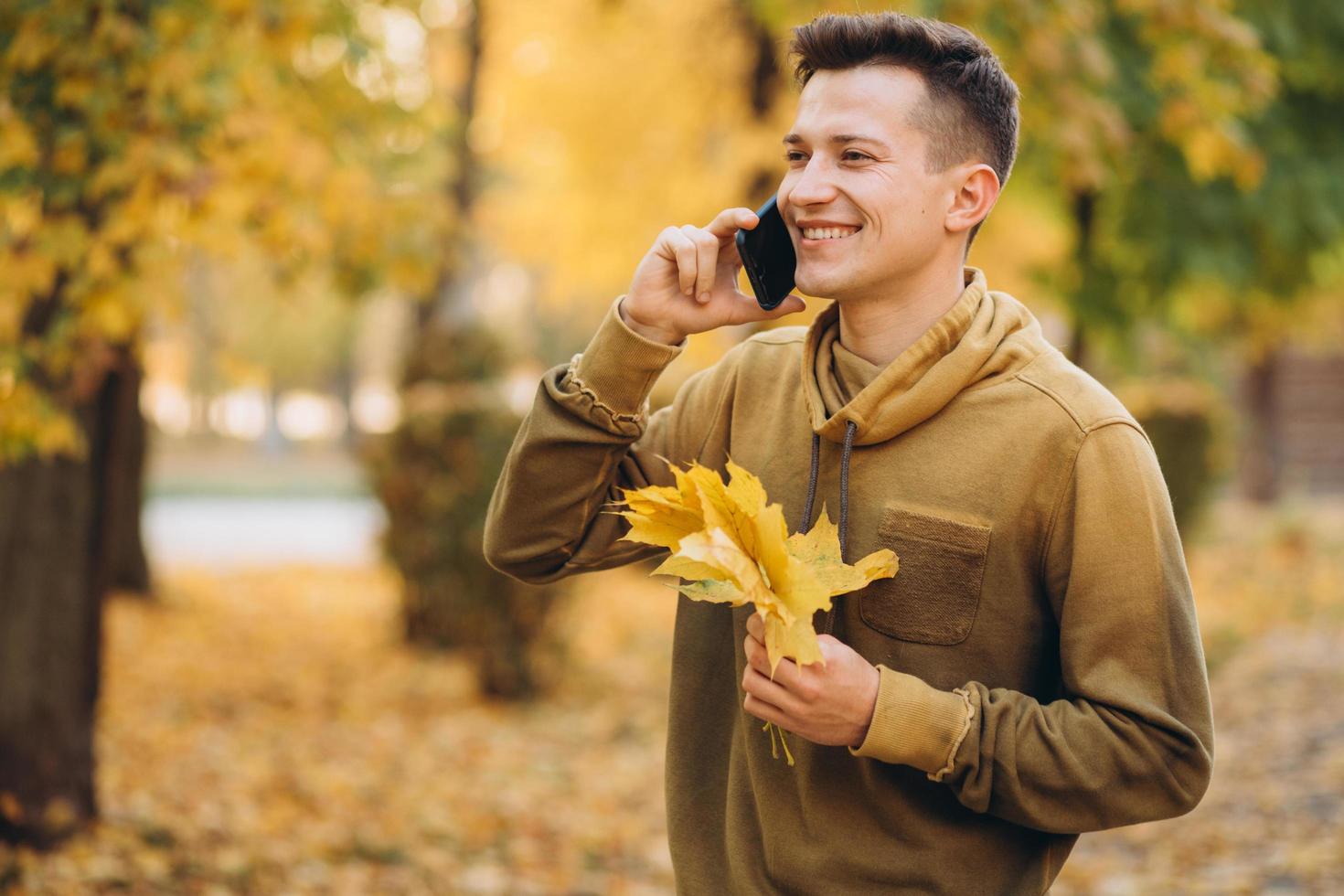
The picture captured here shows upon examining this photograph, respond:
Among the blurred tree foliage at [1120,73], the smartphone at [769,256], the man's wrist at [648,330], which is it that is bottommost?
the man's wrist at [648,330]

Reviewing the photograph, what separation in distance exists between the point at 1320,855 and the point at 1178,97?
3.11 m

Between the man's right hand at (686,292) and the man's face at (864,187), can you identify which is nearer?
the man's face at (864,187)

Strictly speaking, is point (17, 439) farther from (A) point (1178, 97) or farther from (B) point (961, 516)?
(A) point (1178, 97)

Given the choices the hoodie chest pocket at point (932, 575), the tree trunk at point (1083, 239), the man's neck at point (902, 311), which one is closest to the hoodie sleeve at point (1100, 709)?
the hoodie chest pocket at point (932, 575)

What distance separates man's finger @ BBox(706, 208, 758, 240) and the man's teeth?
10cm

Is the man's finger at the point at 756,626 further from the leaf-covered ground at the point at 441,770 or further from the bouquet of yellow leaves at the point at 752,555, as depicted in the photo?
the leaf-covered ground at the point at 441,770

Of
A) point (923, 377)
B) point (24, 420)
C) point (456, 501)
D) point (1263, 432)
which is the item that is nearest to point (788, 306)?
point (923, 377)

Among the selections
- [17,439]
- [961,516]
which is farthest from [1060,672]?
[17,439]

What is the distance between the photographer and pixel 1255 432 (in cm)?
1884

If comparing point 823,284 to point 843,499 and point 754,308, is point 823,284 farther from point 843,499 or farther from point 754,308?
point 843,499

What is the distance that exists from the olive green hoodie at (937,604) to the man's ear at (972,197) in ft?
0.35

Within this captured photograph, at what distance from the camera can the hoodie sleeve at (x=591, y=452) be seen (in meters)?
2.05

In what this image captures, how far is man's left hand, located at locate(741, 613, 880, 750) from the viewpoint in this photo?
172 cm

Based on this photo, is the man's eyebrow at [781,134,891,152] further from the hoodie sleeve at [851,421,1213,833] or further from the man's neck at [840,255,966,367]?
the hoodie sleeve at [851,421,1213,833]
